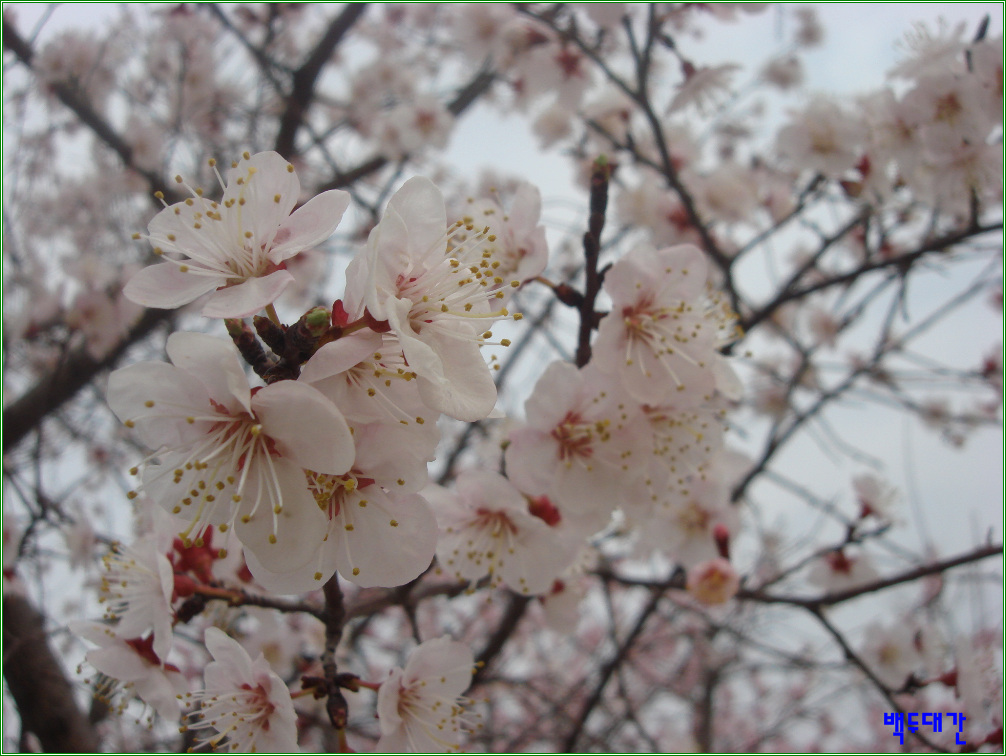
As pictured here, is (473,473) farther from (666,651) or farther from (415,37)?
(666,651)

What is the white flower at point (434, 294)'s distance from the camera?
2.36 ft

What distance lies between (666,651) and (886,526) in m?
3.78

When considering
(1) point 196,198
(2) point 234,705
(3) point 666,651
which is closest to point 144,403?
(1) point 196,198

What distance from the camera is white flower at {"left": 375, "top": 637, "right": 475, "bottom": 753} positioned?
109 cm

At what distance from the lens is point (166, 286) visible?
80cm

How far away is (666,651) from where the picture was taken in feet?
17.0

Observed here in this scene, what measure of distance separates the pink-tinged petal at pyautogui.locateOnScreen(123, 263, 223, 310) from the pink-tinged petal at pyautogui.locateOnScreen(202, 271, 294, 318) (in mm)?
52

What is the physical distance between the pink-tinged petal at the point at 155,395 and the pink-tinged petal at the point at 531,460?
0.59 metres

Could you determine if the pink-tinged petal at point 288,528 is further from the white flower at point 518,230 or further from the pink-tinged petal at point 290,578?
the white flower at point 518,230

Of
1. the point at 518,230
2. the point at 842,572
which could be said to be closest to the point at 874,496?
the point at 842,572

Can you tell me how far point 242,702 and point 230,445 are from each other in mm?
518

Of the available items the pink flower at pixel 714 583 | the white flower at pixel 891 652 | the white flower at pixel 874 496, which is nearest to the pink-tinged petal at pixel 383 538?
the pink flower at pixel 714 583

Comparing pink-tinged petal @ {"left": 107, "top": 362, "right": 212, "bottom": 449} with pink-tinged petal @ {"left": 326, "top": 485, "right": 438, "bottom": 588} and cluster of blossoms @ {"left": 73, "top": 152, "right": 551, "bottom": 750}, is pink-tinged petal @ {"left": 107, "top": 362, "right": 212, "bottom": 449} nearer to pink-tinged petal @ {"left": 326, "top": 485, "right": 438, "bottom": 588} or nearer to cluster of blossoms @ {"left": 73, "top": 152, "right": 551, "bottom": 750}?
cluster of blossoms @ {"left": 73, "top": 152, "right": 551, "bottom": 750}

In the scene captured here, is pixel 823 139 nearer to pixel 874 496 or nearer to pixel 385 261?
pixel 874 496
